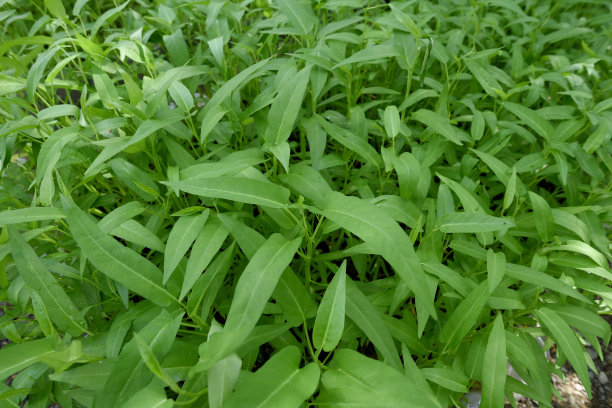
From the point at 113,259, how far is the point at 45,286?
0.57 ft

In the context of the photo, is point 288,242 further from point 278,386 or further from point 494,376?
point 494,376

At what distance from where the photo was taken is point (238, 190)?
2.13 feet

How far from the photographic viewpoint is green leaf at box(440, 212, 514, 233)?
2.32 feet

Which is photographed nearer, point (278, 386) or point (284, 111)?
point (278, 386)

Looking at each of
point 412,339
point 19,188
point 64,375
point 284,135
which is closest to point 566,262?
point 412,339

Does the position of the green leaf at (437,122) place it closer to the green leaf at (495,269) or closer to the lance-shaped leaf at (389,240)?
the green leaf at (495,269)

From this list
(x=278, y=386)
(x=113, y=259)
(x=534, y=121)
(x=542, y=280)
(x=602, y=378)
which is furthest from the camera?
(x=602, y=378)

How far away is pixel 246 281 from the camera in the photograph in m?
0.60

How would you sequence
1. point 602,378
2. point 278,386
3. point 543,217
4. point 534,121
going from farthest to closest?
1. point 602,378
2. point 534,121
3. point 543,217
4. point 278,386

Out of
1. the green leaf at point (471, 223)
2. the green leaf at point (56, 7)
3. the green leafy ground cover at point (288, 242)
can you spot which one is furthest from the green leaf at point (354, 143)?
the green leaf at point (56, 7)


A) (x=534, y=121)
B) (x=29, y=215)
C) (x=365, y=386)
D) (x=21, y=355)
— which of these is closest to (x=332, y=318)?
(x=365, y=386)

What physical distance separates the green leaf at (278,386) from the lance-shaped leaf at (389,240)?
0.19m

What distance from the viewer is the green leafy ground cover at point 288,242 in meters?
0.59

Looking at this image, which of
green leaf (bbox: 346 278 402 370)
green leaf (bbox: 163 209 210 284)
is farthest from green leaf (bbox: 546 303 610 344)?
green leaf (bbox: 163 209 210 284)
